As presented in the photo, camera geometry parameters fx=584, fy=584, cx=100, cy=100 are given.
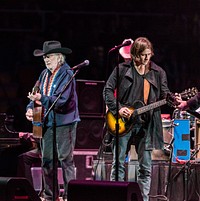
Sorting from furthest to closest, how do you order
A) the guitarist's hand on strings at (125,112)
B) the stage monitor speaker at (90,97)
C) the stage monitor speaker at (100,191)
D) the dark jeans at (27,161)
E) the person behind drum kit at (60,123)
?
the stage monitor speaker at (90,97), the dark jeans at (27,161), the person behind drum kit at (60,123), the guitarist's hand on strings at (125,112), the stage monitor speaker at (100,191)

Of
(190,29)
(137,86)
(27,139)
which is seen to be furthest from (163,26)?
(137,86)

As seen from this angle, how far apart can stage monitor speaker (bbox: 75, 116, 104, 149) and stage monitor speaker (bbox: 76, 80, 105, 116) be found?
0.10 metres

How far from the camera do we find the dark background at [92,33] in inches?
407

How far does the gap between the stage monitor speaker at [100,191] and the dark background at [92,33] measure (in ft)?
19.1

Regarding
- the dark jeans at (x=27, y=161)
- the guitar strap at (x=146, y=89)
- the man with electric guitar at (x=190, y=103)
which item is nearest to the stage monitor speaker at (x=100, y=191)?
the man with electric guitar at (x=190, y=103)

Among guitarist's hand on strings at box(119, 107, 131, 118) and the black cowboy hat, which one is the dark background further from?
guitarist's hand on strings at box(119, 107, 131, 118)

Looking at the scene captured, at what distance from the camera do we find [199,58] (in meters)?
10.4

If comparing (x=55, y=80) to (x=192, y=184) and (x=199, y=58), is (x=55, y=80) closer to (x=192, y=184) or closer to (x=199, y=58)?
(x=192, y=184)

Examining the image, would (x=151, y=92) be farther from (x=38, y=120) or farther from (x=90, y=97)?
(x=90, y=97)

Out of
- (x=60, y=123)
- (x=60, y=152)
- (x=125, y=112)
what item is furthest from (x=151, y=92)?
(x=60, y=152)

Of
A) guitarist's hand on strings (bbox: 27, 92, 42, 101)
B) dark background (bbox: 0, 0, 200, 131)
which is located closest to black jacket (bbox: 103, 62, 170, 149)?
guitarist's hand on strings (bbox: 27, 92, 42, 101)

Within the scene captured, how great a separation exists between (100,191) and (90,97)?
3.91m

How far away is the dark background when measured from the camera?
10.3 m

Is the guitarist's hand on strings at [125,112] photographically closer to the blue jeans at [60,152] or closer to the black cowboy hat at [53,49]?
the blue jeans at [60,152]
